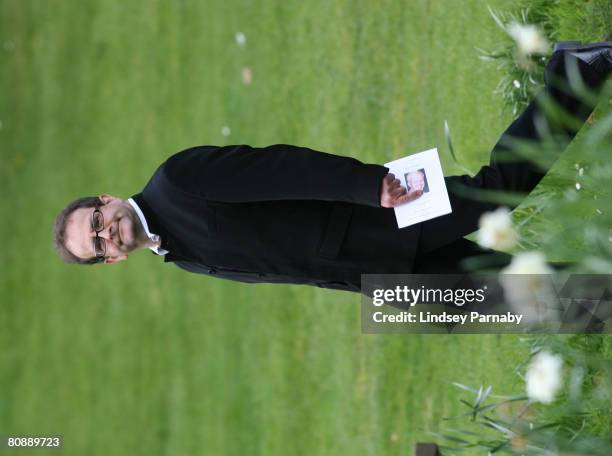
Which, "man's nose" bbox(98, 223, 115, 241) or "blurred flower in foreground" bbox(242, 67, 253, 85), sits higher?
"blurred flower in foreground" bbox(242, 67, 253, 85)

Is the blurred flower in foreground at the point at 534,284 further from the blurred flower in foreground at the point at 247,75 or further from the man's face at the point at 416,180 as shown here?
the blurred flower in foreground at the point at 247,75

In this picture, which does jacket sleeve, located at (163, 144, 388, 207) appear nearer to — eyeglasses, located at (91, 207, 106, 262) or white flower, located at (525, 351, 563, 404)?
eyeglasses, located at (91, 207, 106, 262)

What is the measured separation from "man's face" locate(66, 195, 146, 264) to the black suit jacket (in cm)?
7

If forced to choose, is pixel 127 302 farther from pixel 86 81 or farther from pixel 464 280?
pixel 464 280

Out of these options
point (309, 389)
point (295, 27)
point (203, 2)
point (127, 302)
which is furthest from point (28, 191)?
point (309, 389)

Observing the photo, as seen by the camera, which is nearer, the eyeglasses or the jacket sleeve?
the jacket sleeve

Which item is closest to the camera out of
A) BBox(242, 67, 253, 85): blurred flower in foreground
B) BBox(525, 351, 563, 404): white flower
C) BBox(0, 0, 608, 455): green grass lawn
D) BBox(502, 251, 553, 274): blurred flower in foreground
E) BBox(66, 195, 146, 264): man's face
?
BBox(502, 251, 553, 274): blurred flower in foreground

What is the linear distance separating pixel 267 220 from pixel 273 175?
0.70 feet

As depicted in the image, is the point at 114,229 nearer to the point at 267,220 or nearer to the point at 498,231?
the point at 267,220

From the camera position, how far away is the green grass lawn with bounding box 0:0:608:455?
5.33 meters

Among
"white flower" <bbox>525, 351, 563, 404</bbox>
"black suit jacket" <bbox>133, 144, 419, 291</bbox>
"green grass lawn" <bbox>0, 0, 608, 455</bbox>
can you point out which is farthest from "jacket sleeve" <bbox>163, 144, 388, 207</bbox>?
"green grass lawn" <bbox>0, 0, 608, 455</bbox>

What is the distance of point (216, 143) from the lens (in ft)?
24.5

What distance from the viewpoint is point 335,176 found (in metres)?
3.16

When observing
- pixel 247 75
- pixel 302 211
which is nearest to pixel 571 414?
pixel 302 211
